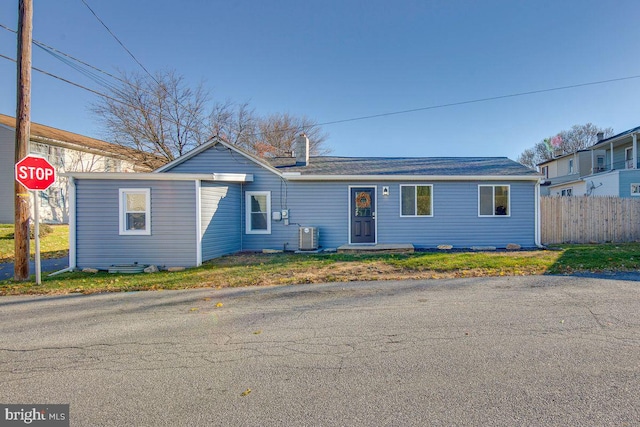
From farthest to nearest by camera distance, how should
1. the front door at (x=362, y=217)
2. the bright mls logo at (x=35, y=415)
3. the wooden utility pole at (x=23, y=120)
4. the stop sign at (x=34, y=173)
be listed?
the front door at (x=362, y=217)
the wooden utility pole at (x=23, y=120)
the stop sign at (x=34, y=173)
the bright mls logo at (x=35, y=415)

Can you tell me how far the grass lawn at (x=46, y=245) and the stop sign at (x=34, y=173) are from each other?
528 cm

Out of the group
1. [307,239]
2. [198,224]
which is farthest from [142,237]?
[307,239]

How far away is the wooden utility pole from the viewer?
7617 mm

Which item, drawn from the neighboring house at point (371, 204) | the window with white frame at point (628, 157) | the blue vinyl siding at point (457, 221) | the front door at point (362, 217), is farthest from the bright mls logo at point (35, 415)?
the window with white frame at point (628, 157)

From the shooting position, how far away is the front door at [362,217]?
1244 cm

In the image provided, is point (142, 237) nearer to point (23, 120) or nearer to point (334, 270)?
point (23, 120)

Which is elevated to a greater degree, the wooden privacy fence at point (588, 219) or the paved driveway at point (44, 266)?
the wooden privacy fence at point (588, 219)

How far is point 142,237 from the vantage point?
954 cm

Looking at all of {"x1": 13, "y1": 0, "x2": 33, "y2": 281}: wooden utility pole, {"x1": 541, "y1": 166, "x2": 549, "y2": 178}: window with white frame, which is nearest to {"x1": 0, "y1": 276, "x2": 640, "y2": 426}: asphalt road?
{"x1": 13, "y1": 0, "x2": 33, "y2": 281}: wooden utility pole

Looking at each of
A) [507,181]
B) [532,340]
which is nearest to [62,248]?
[532,340]

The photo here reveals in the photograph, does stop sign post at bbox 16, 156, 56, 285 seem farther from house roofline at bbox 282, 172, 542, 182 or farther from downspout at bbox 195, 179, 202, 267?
house roofline at bbox 282, 172, 542, 182

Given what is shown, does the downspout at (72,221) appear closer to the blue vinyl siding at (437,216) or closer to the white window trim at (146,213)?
the white window trim at (146,213)

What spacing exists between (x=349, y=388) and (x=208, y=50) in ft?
56.4

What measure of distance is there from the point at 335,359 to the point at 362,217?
919cm
